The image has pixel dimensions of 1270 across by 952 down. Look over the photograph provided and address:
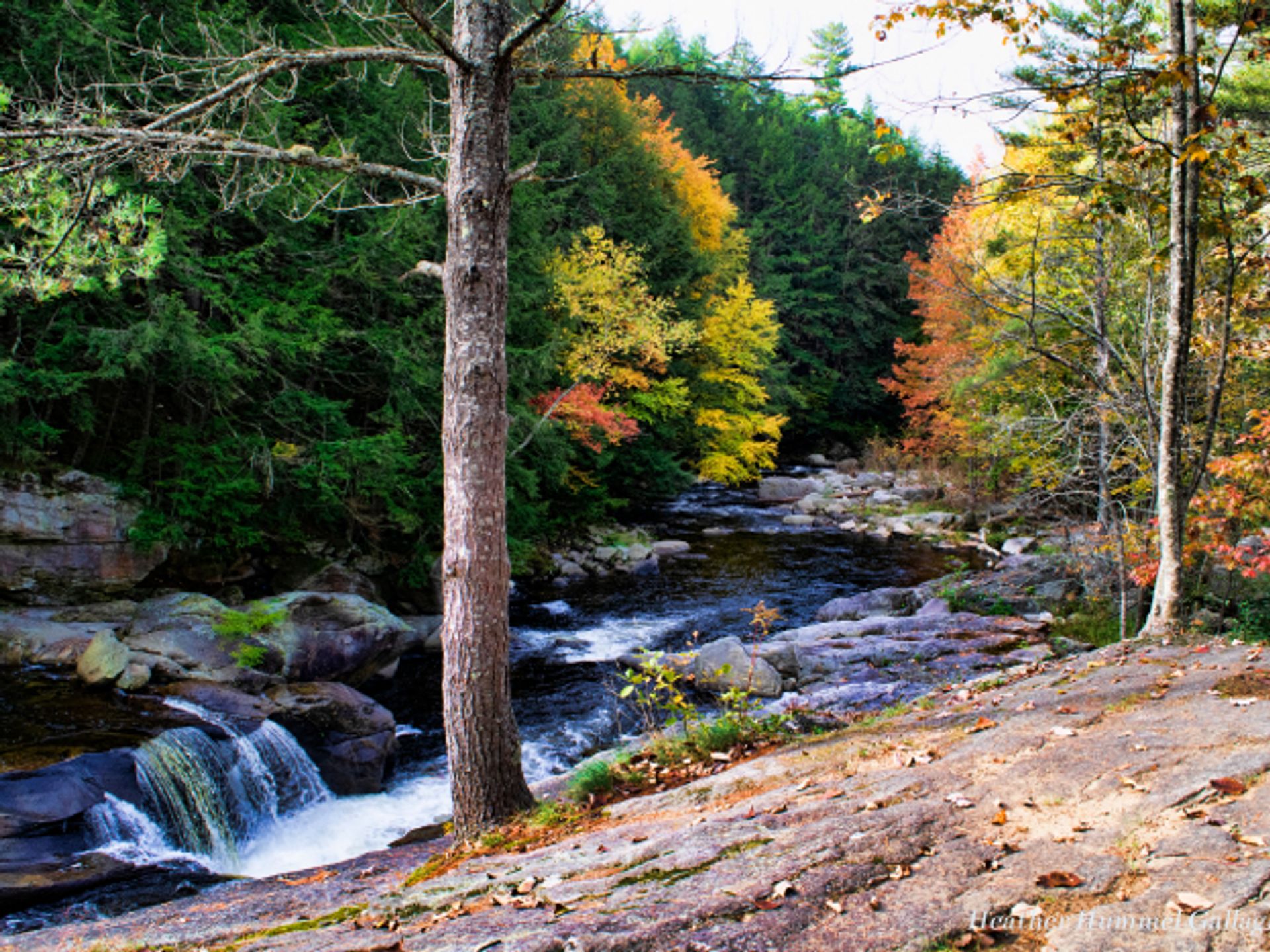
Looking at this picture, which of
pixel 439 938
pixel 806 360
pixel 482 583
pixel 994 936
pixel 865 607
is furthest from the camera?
pixel 806 360

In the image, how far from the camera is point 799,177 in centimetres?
4572

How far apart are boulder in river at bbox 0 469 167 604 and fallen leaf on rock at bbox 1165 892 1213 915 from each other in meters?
10.9

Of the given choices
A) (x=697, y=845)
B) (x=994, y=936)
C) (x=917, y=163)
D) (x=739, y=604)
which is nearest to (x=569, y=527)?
(x=739, y=604)

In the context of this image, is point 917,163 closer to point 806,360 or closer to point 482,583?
point 806,360

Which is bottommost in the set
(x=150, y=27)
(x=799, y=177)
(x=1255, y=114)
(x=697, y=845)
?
(x=697, y=845)

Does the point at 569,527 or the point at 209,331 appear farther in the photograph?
the point at 569,527

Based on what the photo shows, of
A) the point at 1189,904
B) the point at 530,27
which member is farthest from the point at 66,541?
the point at 1189,904

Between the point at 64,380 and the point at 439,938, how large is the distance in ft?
28.8

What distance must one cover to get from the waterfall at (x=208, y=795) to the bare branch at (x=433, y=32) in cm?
593

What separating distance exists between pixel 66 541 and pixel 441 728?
17.0 ft

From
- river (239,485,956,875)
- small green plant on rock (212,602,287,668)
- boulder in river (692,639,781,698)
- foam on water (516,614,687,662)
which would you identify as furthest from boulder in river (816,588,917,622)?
small green plant on rock (212,602,287,668)

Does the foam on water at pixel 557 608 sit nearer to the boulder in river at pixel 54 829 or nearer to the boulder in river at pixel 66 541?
the boulder in river at pixel 66 541

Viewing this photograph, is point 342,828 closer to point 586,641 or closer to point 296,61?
point 586,641

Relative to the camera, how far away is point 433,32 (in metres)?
3.56
